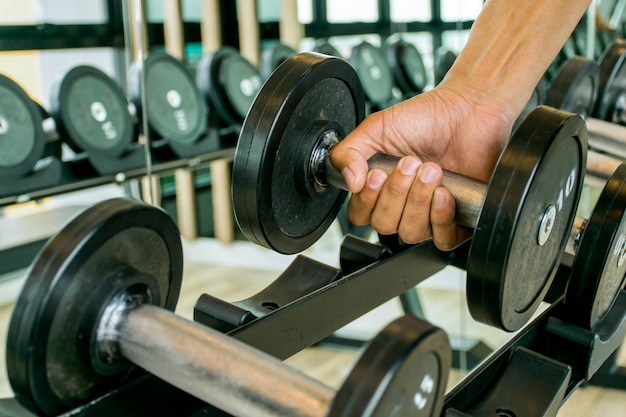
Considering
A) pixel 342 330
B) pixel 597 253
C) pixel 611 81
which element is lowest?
pixel 342 330

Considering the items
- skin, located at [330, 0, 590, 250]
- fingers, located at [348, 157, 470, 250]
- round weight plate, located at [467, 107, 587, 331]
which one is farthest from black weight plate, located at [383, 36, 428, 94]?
round weight plate, located at [467, 107, 587, 331]

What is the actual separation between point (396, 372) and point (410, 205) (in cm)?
36

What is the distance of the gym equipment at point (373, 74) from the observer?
2018 millimetres

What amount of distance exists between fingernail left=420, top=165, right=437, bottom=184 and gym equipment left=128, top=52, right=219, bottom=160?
1032 millimetres

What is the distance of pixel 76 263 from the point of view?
46 centimetres

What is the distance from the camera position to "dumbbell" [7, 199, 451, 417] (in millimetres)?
379

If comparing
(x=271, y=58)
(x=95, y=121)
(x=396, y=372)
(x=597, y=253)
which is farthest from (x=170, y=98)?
(x=396, y=372)

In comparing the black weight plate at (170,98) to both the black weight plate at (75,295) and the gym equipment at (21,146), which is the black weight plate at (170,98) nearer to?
the gym equipment at (21,146)

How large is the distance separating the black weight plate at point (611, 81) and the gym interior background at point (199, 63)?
598 mm

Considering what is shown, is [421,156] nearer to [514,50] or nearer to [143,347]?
[514,50]

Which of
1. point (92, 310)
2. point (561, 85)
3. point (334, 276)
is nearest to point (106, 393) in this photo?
point (92, 310)

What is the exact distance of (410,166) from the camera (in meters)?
0.68

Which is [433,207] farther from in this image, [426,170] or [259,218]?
[259,218]

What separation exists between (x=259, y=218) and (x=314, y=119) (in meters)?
0.13
